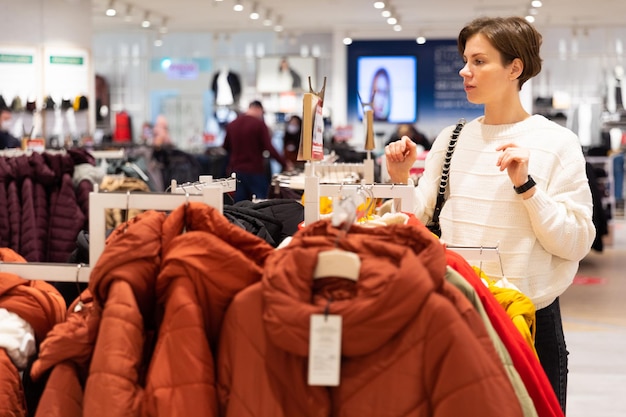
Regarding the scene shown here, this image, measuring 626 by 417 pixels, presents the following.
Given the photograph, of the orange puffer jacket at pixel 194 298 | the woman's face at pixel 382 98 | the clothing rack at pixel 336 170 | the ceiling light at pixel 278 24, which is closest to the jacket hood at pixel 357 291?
the orange puffer jacket at pixel 194 298

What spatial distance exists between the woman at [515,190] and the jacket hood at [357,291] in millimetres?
859

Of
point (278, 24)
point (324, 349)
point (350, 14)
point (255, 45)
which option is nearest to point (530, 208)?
point (324, 349)

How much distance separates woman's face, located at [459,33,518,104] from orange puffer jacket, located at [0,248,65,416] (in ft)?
4.26

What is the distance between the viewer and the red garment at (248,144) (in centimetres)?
891

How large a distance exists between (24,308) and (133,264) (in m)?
0.38

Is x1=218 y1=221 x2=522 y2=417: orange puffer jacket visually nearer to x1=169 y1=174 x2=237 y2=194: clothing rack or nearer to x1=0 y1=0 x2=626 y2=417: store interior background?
x1=169 y1=174 x2=237 y2=194: clothing rack

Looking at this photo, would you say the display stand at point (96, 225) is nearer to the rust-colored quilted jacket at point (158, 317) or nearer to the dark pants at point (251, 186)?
the rust-colored quilted jacket at point (158, 317)

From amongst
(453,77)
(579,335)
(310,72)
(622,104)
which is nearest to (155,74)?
(310,72)

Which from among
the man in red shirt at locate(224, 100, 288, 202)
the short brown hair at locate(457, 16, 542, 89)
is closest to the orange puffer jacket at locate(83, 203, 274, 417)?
the short brown hair at locate(457, 16, 542, 89)

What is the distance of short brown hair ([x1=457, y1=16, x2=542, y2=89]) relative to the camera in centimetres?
249

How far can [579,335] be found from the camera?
5809mm

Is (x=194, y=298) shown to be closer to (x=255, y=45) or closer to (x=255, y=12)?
(x=255, y=12)

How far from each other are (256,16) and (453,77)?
12.9 ft

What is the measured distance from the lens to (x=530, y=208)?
7.75 ft
